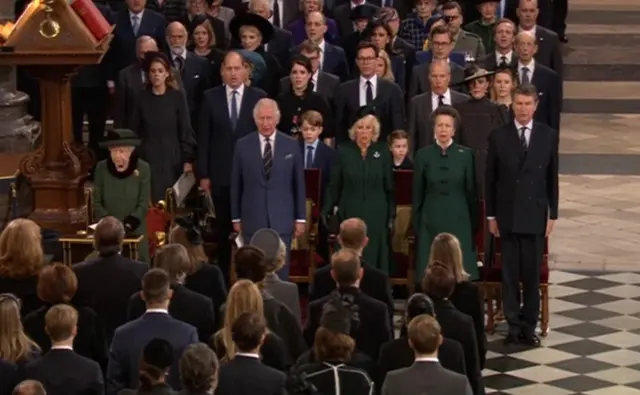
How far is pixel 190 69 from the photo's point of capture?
14.4 m

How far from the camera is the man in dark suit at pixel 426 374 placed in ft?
26.0

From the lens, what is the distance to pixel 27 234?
9.56 m

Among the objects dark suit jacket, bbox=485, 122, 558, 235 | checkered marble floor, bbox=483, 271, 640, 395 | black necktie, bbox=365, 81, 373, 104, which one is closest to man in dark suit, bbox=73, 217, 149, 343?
checkered marble floor, bbox=483, 271, 640, 395

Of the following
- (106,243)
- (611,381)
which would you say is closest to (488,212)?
(611,381)

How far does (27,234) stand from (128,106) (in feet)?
13.7

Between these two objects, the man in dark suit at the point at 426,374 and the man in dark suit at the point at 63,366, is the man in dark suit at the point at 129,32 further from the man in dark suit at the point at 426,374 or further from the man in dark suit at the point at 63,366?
the man in dark suit at the point at 426,374

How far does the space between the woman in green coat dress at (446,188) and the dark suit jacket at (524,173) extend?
0.24 meters

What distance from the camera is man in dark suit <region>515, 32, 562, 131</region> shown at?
1440 centimetres

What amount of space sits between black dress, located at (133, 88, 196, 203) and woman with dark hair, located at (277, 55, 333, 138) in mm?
773

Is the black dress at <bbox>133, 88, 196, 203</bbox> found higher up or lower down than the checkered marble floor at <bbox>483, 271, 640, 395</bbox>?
higher up

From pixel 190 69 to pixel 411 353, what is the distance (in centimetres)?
624

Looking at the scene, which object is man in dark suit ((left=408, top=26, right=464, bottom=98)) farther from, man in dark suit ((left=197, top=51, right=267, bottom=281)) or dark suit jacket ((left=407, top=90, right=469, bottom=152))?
man in dark suit ((left=197, top=51, right=267, bottom=281))

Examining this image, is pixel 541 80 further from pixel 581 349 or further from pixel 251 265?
pixel 251 265

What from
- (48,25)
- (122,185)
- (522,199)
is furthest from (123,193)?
(522,199)
